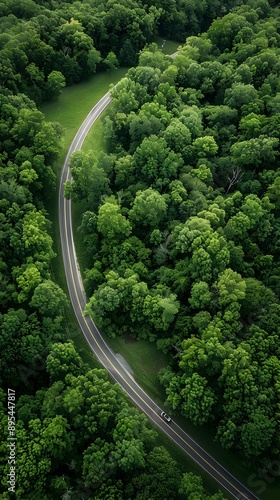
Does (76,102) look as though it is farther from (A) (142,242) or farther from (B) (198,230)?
(B) (198,230)

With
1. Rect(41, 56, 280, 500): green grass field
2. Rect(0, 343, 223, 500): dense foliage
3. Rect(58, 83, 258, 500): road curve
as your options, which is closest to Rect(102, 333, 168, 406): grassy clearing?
Rect(41, 56, 280, 500): green grass field

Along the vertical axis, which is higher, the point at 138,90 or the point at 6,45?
the point at 6,45

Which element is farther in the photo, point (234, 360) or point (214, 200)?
point (214, 200)

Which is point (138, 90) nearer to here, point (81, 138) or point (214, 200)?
point (81, 138)

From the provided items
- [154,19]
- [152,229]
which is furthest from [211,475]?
[154,19]

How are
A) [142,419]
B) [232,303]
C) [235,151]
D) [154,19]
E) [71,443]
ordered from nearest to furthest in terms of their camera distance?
[71,443], [142,419], [232,303], [235,151], [154,19]

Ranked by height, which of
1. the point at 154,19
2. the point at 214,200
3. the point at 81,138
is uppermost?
the point at 154,19

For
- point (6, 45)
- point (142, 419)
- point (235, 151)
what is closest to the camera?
point (142, 419)
